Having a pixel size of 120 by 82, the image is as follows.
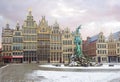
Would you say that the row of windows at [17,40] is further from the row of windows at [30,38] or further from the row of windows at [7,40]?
the row of windows at [30,38]

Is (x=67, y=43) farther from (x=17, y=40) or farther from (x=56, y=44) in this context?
(x=17, y=40)

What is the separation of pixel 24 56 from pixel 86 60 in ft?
128

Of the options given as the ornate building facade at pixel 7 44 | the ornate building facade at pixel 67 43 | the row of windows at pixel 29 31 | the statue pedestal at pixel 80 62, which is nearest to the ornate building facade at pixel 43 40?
the row of windows at pixel 29 31

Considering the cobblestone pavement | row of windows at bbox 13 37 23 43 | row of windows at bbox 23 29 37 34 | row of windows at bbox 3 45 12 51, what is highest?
row of windows at bbox 23 29 37 34

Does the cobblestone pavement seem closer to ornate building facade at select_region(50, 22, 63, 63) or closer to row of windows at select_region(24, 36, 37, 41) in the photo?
row of windows at select_region(24, 36, 37, 41)

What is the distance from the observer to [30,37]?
80.0 metres

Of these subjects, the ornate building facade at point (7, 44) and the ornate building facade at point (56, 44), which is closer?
the ornate building facade at point (7, 44)

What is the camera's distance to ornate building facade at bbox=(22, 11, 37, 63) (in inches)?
3123

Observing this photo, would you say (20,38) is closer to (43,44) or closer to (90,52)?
(43,44)

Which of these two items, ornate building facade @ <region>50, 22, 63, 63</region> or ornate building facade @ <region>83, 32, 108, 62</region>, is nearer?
ornate building facade @ <region>50, 22, 63, 63</region>

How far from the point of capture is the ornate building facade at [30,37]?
7931 cm

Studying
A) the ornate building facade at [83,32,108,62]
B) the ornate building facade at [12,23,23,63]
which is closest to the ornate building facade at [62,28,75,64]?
the ornate building facade at [83,32,108,62]

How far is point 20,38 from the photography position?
7988cm

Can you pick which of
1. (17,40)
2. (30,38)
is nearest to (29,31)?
(30,38)
